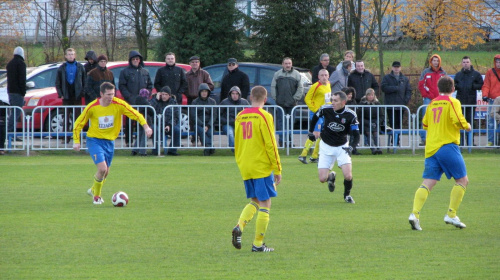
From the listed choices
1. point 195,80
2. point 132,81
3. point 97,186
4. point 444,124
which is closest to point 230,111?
point 195,80

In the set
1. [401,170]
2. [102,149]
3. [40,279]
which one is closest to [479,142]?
[401,170]

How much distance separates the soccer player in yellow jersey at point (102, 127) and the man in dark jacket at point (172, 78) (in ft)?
22.8

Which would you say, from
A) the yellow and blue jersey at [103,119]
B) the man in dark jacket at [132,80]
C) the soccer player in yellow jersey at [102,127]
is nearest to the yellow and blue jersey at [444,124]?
the soccer player in yellow jersey at [102,127]

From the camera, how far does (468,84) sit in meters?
18.6

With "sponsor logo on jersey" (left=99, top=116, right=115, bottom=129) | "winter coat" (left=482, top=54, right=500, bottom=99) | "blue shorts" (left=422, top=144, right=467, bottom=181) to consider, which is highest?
"winter coat" (left=482, top=54, right=500, bottom=99)

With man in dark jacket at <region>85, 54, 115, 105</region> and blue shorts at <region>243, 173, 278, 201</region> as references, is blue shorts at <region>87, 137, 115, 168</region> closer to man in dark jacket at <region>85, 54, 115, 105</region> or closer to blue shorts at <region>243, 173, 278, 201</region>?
blue shorts at <region>243, 173, 278, 201</region>

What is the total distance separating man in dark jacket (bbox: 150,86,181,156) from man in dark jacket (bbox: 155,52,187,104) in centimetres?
58

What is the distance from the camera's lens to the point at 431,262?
7.06 m

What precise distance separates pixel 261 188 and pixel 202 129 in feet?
33.2

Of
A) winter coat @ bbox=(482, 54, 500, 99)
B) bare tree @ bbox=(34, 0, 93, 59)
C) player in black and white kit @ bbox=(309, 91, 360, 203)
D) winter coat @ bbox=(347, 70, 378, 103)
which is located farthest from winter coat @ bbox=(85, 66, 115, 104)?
bare tree @ bbox=(34, 0, 93, 59)

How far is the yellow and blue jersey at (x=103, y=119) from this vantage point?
11.1 meters

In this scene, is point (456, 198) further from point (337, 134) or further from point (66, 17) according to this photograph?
point (66, 17)

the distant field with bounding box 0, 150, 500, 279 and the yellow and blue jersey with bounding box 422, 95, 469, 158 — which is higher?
the yellow and blue jersey with bounding box 422, 95, 469, 158

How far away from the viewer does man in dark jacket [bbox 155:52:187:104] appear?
59.9ft
